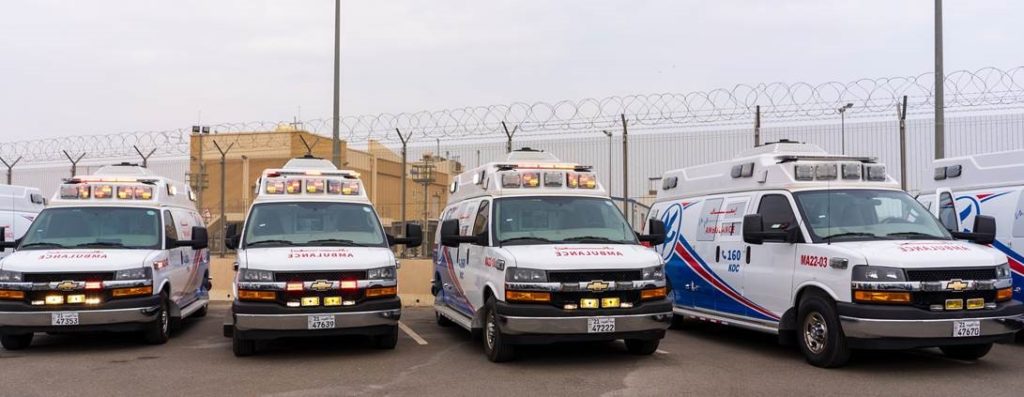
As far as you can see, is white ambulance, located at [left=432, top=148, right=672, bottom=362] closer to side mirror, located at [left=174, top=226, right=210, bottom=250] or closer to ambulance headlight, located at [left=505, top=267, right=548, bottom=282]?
ambulance headlight, located at [left=505, top=267, right=548, bottom=282]

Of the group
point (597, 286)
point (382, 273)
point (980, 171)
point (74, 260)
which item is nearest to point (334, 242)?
point (382, 273)

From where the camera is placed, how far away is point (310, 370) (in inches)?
366

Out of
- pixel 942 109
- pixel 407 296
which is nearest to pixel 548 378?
pixel 407 296

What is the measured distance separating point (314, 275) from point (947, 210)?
334 inches

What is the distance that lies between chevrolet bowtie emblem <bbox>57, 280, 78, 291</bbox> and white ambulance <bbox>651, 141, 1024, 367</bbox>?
7.97 metres

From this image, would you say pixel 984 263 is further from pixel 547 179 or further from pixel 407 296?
pixel 407 296

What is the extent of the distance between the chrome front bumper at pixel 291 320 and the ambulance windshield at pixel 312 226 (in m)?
1.21

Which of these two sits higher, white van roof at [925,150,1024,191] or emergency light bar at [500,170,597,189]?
white van roof at [925,150,1024,191]

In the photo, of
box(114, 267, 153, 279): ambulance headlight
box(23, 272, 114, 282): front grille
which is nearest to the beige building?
box(114, 267, 153, 279): ambulance headlight

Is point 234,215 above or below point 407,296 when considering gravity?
above

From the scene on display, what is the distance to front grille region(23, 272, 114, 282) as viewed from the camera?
1030 centimetres

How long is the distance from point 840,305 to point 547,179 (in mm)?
3803

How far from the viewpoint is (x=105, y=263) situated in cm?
1056

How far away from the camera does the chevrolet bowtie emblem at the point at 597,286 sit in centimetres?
910
